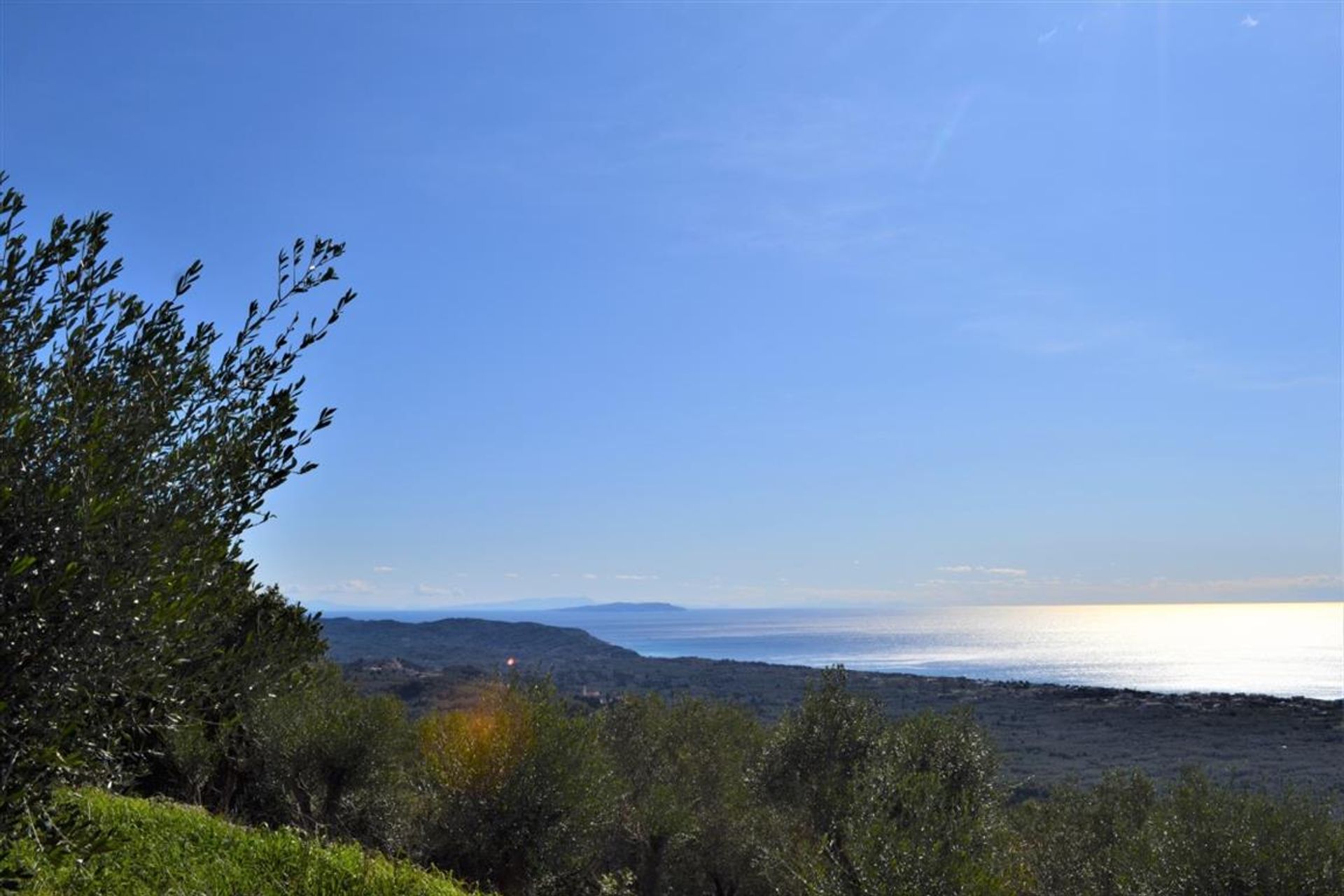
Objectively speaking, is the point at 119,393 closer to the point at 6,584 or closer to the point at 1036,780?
the point at 6,584

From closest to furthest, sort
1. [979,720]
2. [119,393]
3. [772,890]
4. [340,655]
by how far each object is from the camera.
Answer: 1. [119,393]
2. [772,890]
3. [979,720]
4. [340,655]

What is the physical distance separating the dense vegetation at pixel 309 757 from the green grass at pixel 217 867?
8 cm

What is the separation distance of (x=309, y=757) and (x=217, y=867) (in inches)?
875

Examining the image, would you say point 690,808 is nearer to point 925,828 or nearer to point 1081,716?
point 925,828

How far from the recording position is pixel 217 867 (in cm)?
1484

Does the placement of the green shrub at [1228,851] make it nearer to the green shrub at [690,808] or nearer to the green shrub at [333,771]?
the green shrub at [690,808]

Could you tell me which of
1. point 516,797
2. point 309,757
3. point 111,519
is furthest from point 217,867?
point 309,757

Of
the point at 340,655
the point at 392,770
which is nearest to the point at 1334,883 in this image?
the point at 392,770

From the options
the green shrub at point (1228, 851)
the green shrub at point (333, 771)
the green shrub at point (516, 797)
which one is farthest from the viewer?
the green shrub at point (333, 771)

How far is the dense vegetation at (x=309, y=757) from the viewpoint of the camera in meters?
7.79

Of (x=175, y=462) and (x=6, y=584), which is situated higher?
(x=175, y=462)

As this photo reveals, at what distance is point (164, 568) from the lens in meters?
8.25

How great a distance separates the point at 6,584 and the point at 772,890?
38637mm

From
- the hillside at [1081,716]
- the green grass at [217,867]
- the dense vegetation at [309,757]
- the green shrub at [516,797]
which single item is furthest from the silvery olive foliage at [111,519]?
the hillside at [1081,716]
